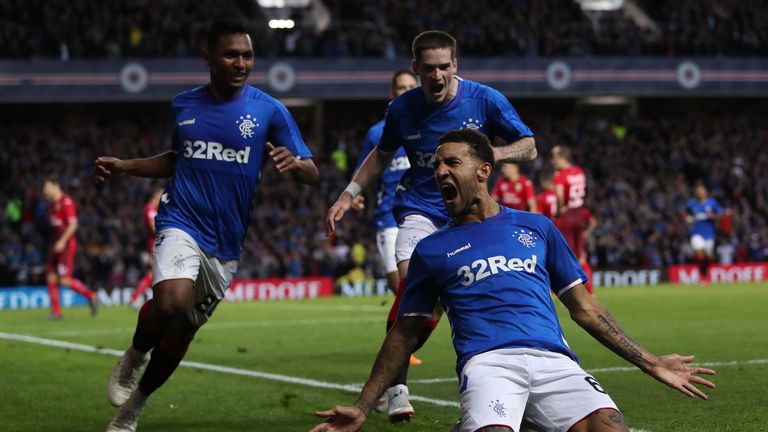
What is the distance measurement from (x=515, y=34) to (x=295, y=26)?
24.8 feet

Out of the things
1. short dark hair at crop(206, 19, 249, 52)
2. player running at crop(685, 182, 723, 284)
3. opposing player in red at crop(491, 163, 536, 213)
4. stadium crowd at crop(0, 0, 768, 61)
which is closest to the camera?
short dark hair at crop(206, 19, 249, 52)

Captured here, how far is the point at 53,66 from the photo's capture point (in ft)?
111

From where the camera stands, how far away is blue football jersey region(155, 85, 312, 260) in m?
7.06

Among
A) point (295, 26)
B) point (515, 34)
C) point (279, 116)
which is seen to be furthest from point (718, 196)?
point (279, 116)

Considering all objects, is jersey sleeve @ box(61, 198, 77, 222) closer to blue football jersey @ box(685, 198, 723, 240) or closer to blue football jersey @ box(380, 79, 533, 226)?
blue football jersey @ box(380, 79, 533, 226)

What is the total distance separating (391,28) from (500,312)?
34.2 metres

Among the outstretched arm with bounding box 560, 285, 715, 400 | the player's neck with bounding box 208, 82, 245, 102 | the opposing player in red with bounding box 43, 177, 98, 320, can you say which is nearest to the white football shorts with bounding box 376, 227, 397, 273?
the player's neck with bounding box 208, 82, 245, 102

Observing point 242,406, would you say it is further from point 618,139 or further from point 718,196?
point 618,139

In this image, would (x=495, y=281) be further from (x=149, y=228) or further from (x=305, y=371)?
(x=149, y=228)

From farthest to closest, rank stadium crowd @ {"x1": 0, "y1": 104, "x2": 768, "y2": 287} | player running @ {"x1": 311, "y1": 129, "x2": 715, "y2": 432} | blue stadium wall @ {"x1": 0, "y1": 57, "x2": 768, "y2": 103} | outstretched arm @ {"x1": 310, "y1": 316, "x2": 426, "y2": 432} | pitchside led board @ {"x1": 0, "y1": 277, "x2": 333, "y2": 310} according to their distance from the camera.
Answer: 1. blue stadium wall @ {"x1": 0, "y1": 57, "x2": 768, "y2": 103}
2. stadium crowd @ {"x1": 0, "y1": 104, "x2": 768, "y2": 287}
3. pitchside led board @ {"x1": 0, "y1": 277, "x2": 333, "y2": 310}
4. player running @ {"x1": 311, "y1": 129, "x2": 715, "y2": 432}
5. outstretched arm @ {"x1": 310, "y1": 316, "x2": 426, "y2": 432}

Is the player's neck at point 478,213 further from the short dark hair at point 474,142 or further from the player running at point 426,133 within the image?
the player running at point 426,133

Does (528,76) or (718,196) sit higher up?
(528,76)

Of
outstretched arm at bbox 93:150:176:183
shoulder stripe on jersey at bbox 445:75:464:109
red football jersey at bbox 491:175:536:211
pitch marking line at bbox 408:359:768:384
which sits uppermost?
shoulder stripe on jersey at bbox 445:75:464:109

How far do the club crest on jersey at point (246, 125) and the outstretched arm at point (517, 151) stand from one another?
150 cm
